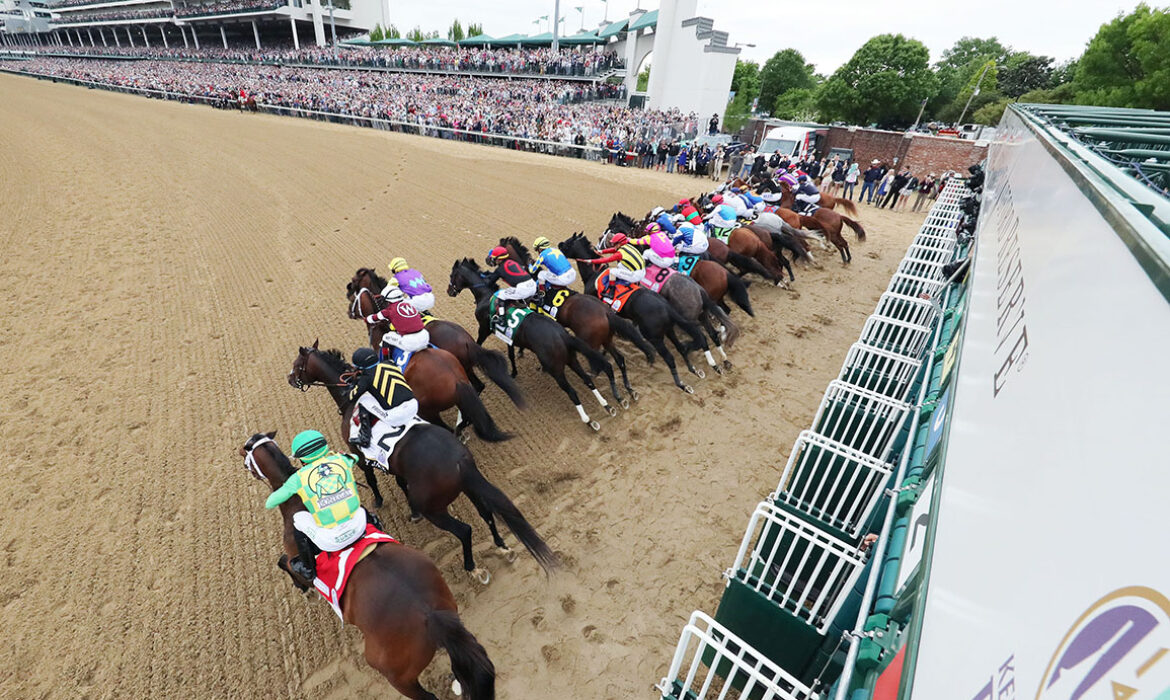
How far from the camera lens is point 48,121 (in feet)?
63.8

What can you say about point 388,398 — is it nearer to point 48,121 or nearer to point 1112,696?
point 1112,696

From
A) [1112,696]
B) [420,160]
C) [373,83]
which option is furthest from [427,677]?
[373,83]

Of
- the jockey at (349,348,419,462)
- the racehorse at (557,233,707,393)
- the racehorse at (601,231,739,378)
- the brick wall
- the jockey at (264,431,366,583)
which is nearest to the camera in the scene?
the jockey at (264,431,366,583)

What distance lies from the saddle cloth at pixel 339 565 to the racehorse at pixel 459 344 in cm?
195

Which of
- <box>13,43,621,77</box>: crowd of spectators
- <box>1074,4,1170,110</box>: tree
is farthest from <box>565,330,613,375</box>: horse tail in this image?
<box>13,43,621,77</box>: crowd of spectators

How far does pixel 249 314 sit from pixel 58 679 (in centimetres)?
488

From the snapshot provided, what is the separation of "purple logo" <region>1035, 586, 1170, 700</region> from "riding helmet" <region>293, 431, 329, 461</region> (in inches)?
121

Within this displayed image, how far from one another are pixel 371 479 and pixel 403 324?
1.37 meters

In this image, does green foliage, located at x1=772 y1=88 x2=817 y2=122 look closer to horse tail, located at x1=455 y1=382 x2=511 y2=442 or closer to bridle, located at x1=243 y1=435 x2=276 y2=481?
horse tail, located at x1=455 y1=382 x2=511 y2=442

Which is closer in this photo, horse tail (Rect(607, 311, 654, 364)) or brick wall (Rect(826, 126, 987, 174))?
horse tail (Rect(607, 311, 654, 364))

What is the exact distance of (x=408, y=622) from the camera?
252cm

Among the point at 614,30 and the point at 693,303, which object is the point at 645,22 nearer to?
the point at 614,30

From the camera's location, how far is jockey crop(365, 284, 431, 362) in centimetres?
415

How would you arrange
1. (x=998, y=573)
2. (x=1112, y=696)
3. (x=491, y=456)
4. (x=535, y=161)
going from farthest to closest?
1. (x=535, y=161)
2. (x=491, y=456)
3. (x=998, y=573)
4. (x=1112, y=696)
